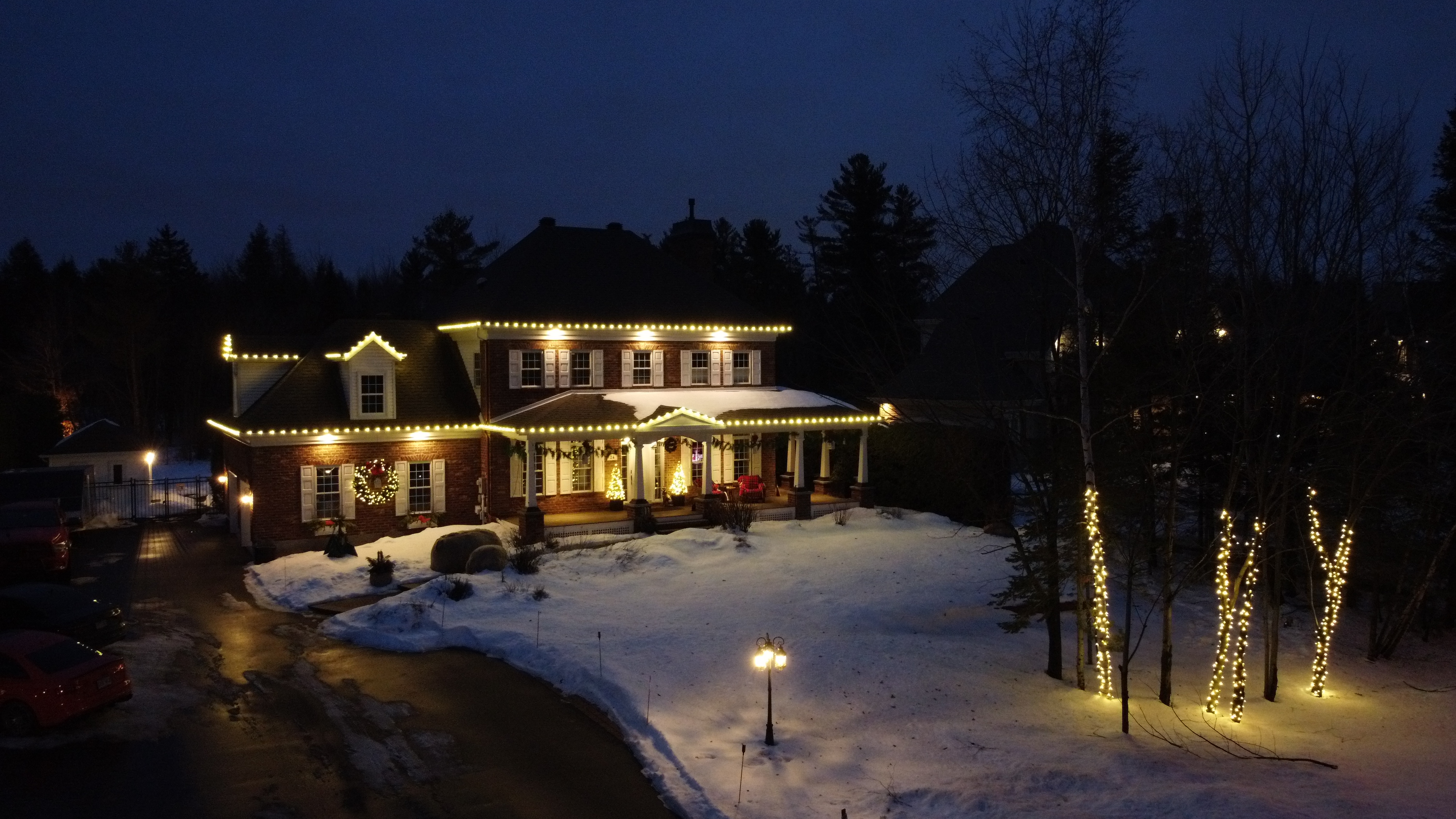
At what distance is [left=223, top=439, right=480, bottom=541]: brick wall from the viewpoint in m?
25.6

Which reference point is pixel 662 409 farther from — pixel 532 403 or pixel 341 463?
pixel 341 463

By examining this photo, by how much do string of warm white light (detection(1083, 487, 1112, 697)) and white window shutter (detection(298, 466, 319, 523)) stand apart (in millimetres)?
20105

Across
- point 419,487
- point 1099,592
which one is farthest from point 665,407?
point 1099,592

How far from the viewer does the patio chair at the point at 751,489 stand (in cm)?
3047

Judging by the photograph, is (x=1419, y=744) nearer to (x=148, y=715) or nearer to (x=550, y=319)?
(x=148, y=715)

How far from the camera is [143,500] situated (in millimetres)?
36250

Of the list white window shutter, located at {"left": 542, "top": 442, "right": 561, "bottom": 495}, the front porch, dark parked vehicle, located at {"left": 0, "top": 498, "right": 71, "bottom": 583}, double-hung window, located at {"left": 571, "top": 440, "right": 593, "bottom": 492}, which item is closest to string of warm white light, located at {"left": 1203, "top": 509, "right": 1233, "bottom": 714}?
the front porch

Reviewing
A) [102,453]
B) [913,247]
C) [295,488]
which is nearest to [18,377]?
[102,453]

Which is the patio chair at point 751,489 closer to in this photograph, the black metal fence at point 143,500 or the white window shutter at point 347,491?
the white window shutter at point 347,491

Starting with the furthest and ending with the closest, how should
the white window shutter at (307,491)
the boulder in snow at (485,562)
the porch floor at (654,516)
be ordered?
the porch floor at (654,516) < the white window shutter at (307,491) < the boulder in snow at (485,562)

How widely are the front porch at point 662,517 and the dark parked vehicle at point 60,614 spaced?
35.5 ft

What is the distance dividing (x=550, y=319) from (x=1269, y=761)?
22.0 meters

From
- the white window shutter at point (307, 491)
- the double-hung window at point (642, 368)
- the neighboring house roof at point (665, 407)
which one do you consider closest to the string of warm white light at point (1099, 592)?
the neighboring house roof at point (665, 407)

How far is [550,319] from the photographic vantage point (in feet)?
95.8
